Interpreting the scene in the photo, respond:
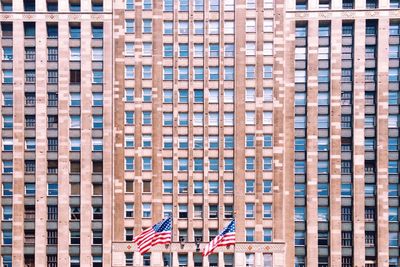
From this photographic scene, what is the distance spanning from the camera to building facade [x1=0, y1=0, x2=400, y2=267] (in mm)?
53531

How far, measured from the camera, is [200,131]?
54562 millimetres

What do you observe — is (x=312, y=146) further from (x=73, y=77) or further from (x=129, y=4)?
(x=73, y=77)

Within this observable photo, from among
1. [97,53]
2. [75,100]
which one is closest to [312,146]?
[97,53]

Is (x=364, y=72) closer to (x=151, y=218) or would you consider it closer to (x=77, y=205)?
(x=151, y=218)

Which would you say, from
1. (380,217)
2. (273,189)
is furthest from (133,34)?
(380,217)

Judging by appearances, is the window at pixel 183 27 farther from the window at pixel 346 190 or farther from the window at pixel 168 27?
the window at pixel 346 190

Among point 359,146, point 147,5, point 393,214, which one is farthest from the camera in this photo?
point 147,5

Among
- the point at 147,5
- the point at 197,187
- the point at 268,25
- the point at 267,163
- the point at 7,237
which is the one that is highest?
the point at 147,5

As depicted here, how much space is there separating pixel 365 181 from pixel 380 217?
15.5 feet

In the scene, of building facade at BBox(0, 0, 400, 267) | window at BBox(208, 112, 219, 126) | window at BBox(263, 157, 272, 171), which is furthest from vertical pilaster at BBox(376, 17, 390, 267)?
Result: window at BBox(208, 112, 219, 126)

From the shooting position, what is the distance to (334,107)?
54.2 metres

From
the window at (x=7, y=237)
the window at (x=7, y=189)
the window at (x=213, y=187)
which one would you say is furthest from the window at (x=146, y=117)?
the window at (x=7, y=237)

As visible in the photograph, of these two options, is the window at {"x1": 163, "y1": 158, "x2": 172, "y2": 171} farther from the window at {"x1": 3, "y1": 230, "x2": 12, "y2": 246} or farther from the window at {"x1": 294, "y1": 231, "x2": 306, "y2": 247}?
the window at {"x1": 3, "y1": 230, "x2": 12, "y2": 246}

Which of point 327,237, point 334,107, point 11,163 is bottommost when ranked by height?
point 327,237
